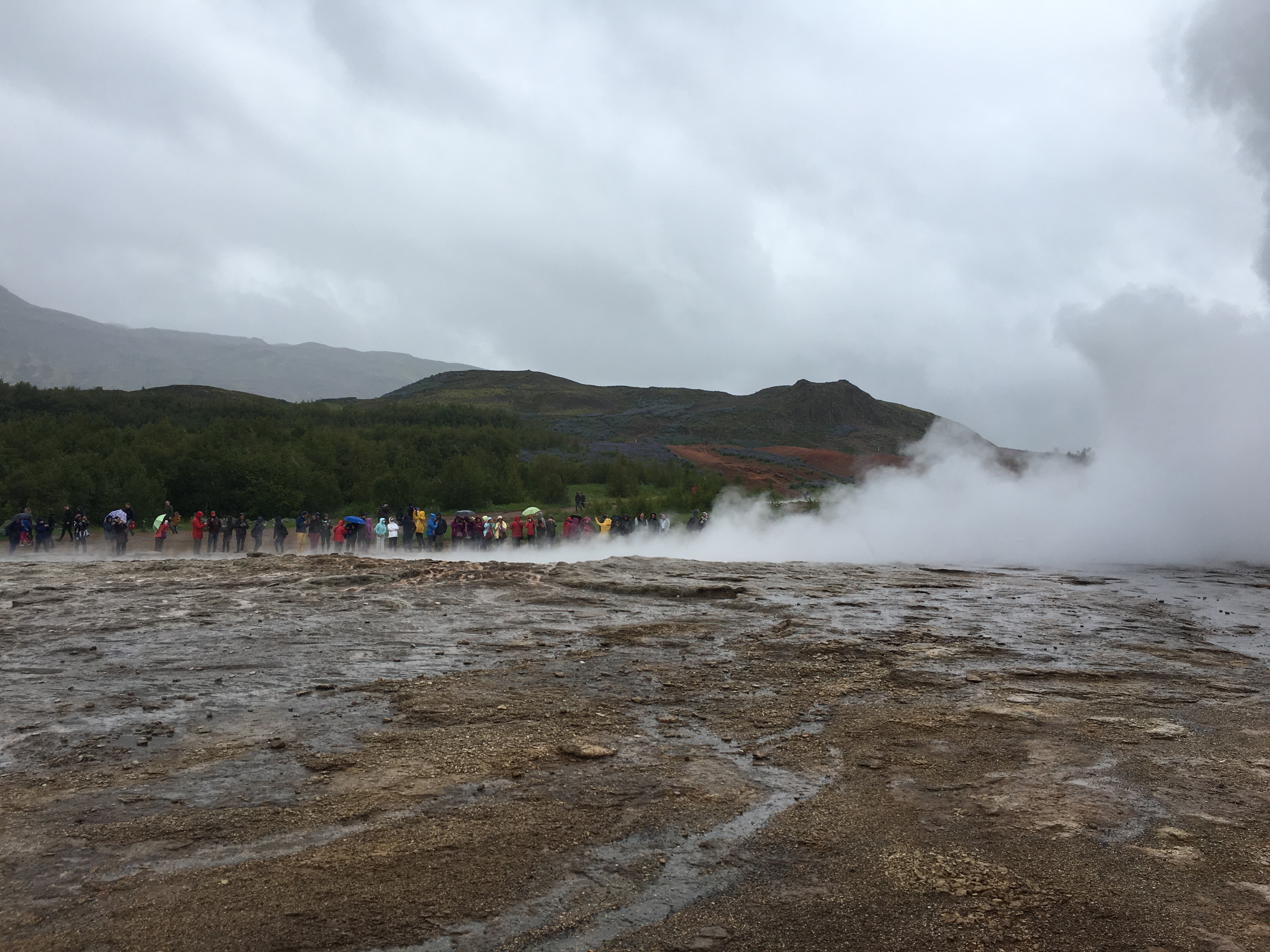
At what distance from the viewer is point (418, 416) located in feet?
248

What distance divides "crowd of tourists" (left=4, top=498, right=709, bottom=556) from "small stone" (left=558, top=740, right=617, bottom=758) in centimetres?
2304

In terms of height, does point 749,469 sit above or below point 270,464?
above

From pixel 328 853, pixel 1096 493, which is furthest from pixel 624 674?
pixel 1096 493

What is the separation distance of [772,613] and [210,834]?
11333 mm

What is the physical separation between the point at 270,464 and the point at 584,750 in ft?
116

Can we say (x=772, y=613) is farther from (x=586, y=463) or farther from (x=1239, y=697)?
(x=586, y=463)

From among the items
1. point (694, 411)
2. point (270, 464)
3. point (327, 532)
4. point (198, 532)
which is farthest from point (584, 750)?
point (694, 411)

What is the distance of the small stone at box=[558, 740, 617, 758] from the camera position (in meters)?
6.98

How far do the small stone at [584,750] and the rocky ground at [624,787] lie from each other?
0.03 m

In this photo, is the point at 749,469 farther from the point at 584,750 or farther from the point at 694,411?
the point at 584,750

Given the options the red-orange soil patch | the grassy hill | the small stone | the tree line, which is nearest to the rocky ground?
the small stone

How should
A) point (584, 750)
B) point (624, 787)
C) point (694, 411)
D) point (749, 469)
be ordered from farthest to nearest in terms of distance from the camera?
point (694, 411) → point (749, 469) → point (584, 750) → point (624, 787)

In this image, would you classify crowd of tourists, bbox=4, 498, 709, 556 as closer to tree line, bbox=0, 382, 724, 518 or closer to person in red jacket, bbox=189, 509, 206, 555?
person in red jacket, bbox=189, 509, 206, 555

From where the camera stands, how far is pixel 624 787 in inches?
247
